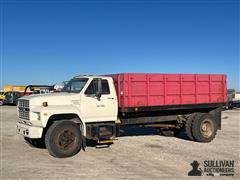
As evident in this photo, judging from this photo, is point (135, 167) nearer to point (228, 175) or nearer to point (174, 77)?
point (228, 175)

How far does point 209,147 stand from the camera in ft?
33.3

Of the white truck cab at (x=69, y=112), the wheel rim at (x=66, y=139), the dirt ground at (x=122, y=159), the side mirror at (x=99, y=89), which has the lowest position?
the dirt ground at (x=122, y=159)

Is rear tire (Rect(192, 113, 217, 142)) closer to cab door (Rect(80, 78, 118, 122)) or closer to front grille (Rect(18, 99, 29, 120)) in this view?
cab door (Rect(80, 78, 118, 122))

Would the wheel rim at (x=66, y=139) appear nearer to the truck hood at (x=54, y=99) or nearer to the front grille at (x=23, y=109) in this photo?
the truck hood at (x=54, y=99)

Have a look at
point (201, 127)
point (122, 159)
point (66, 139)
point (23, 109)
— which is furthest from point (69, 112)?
point (201, 127)

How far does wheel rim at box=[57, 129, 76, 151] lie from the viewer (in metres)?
8.40

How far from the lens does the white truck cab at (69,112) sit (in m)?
8.34

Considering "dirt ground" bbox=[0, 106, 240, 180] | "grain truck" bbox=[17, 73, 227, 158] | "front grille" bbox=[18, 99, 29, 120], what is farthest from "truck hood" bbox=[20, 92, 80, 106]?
"dirt ground" bbox=[0, 106, 240, 180]

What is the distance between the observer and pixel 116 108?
9742 millimetres

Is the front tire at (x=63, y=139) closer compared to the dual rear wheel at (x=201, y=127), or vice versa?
the front tire at (x=63, y=139)

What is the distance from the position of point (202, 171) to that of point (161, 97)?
3749mm

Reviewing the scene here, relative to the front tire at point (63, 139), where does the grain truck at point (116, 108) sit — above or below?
above

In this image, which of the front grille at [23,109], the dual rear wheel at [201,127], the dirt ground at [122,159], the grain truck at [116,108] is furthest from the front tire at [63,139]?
the dual rear wheel at [201,127]

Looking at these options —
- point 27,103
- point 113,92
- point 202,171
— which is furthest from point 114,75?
point 202,171
